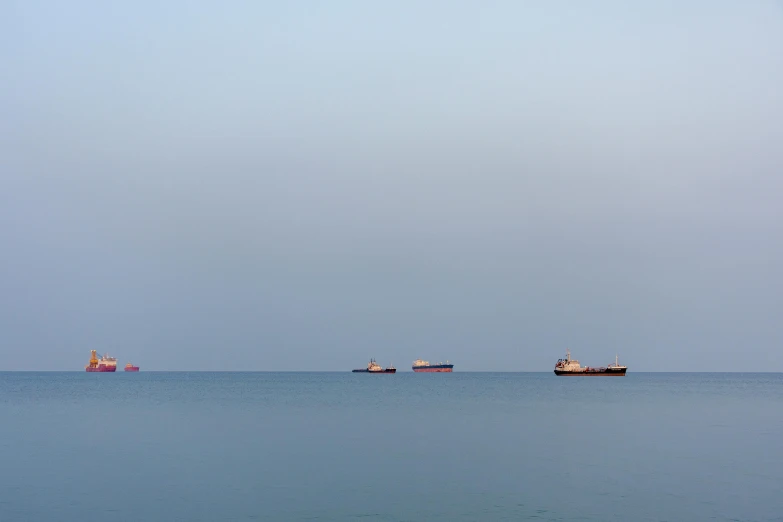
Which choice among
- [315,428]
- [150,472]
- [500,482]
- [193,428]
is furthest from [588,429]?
[150,472]

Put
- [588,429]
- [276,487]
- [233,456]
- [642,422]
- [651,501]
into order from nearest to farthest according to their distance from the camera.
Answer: [651,501] < [276,487] < [233,456] < [588,429] < [642,422]

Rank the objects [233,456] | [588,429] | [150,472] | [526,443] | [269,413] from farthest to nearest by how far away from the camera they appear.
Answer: [269,413]
[588,429]
[526,443]
[233,456]
[150,472]

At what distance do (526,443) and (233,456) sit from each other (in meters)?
18.4

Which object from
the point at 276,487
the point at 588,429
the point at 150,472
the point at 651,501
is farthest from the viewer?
the point at 588,429

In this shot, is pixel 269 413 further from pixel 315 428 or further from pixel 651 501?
pixel 651 501

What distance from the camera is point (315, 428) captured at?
58.5 meters

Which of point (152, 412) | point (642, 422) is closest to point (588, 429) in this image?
point (642, 422)

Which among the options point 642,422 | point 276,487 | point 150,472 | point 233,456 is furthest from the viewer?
point 642,422

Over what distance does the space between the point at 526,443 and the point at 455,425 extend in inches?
488

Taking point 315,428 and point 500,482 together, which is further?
point 315,428

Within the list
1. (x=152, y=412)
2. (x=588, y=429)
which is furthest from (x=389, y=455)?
(x=152, y=412)

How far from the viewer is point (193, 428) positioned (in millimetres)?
58938

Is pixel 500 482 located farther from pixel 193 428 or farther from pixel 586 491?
pixel 193 428

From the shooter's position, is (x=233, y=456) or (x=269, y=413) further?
(x=269, y=413)
